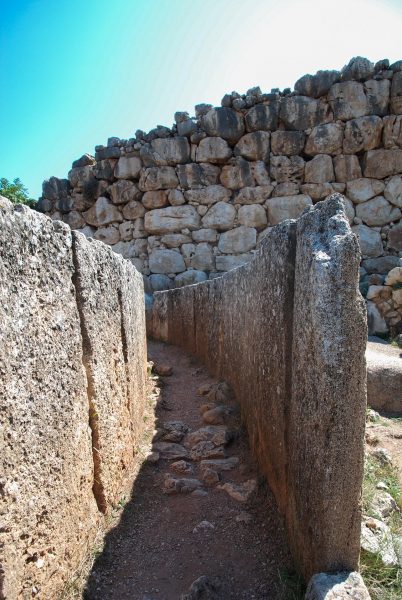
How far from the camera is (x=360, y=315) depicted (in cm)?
152

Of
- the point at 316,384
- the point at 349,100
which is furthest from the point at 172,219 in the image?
the point at 316,384

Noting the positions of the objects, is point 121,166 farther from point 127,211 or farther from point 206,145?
point 206,145

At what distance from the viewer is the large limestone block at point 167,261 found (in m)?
8.48

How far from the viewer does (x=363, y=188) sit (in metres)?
7.89

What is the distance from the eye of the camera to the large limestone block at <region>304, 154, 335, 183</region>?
7.86 meters

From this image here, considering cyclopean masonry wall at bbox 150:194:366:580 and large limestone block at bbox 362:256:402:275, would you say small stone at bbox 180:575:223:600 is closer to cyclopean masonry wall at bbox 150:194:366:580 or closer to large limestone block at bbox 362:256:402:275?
cyclopean masonry wall at bbox 150:194:366:580

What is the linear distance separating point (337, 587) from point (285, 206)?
7290 millimetres

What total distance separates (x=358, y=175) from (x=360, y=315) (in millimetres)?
7220

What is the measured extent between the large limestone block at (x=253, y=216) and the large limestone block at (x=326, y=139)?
1460 mm

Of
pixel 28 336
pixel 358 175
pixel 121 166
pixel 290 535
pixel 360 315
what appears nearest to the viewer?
pixel 28 336

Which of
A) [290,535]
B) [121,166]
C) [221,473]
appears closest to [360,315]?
[290,535]

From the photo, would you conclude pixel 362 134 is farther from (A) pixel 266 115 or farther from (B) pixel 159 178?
(B) pixel 159 178

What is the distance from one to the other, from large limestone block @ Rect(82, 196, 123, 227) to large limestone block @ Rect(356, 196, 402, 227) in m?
4.83

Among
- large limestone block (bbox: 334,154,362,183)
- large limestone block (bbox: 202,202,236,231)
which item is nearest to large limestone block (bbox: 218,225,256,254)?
large limestone block (bbox: 202,202,236,231)
